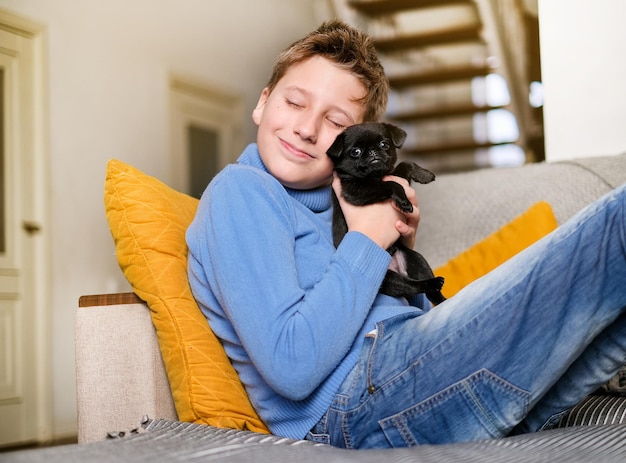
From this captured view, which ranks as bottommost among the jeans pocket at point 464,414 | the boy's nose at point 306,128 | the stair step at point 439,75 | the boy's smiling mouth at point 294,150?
the jeans pocket at point 464,414

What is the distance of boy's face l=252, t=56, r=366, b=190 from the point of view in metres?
1.49

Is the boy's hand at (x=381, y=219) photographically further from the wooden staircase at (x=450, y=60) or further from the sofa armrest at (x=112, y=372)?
the wooden staircase at (x=450, y=60)

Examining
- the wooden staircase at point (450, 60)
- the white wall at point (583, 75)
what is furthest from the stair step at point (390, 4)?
the white wall at point (583, 75)

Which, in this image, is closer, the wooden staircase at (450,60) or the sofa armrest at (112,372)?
the sofa armrest at (112,372)

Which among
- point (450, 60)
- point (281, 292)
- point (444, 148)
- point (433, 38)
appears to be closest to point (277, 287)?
point (281, 292)

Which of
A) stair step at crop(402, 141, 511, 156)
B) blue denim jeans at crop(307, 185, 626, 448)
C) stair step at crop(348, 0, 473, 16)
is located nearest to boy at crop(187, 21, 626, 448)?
blue denim jeans at crop(307, 185, 626, 448)

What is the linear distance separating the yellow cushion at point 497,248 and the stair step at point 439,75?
146 inches

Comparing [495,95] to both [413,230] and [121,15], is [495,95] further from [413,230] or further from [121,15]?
[413,230]

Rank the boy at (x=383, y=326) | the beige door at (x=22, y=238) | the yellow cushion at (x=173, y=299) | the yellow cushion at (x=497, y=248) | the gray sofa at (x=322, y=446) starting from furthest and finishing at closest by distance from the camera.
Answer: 1. the beige door at (x=22, y=238)
2. the yellow cushion at (x=497, y=248)
3. the yellow cushion at (x=173, y=299)
4. the boy at (x=383, y=326)
5. the gray sofa at (x=322, y=446)

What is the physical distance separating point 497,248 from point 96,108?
11.5ft

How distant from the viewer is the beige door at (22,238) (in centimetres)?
415

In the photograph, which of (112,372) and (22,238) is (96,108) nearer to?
(22,238)

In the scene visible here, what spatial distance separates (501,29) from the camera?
5.48m

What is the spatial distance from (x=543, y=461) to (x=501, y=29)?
16.7 ft
